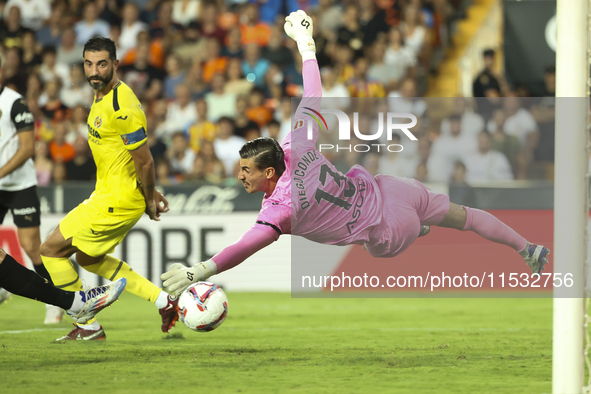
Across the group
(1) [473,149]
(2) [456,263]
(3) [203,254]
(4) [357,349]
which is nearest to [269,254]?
(3) [203,254]

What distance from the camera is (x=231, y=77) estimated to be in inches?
443

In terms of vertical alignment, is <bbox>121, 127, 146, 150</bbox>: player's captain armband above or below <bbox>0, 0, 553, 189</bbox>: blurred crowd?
below

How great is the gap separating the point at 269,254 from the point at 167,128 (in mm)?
2822

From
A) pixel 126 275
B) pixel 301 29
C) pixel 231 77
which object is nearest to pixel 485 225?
pixel 301 29

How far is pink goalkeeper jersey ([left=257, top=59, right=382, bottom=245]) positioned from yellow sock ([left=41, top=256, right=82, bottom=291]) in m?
1.76

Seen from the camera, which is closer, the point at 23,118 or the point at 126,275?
the point at 126,275

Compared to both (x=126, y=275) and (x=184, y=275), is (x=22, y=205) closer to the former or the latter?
(x=126, y=275)

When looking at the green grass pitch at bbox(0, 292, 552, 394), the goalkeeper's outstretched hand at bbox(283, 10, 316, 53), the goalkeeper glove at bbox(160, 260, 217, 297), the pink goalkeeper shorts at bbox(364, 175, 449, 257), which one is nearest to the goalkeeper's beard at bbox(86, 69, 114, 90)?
the goalkeeper's outstretched hand at bbox(283, 10, 316, 53)

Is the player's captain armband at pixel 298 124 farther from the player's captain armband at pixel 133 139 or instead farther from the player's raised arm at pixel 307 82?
the player's captain armband at pixel 133 139

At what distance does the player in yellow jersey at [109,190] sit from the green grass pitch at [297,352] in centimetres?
46

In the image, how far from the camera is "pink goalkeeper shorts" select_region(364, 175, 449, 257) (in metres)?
5.51

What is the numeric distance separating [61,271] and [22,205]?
1311 mm

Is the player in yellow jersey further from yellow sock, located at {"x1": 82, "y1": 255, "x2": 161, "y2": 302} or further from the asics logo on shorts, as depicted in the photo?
the asics logo on shorts

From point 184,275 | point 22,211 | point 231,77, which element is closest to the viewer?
point 184,275
